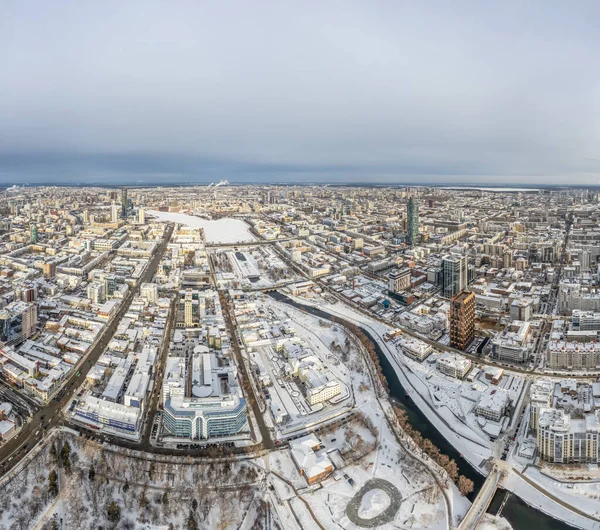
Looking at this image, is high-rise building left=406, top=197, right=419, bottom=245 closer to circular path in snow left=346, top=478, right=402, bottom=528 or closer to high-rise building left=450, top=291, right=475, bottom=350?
high-rise building left=450, top=291, right=475, bottom=350

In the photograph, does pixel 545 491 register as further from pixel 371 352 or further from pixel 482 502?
pixel 371 352

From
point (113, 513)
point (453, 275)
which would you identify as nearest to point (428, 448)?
point (113, 513)

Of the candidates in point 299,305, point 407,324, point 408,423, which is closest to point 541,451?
point 408,423

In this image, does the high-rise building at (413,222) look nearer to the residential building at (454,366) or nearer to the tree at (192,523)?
the residential building at (454,366)

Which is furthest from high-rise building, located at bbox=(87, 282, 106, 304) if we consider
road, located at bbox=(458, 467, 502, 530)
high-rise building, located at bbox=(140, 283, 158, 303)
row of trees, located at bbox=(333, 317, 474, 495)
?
road, located at bbox=(458, 467, 502, 530)

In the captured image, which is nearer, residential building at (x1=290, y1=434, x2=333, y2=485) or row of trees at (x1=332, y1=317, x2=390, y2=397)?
residential building at (x1=290, y1=434, x2=333, y2=485)

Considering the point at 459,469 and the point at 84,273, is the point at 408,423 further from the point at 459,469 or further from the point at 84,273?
the point at 84,273

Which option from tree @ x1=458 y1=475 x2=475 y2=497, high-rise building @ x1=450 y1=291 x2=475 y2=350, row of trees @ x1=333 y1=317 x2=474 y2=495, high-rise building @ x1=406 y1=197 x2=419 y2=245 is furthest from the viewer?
high-rise building @ x1=406 y1=197 x2=419 y2=245
